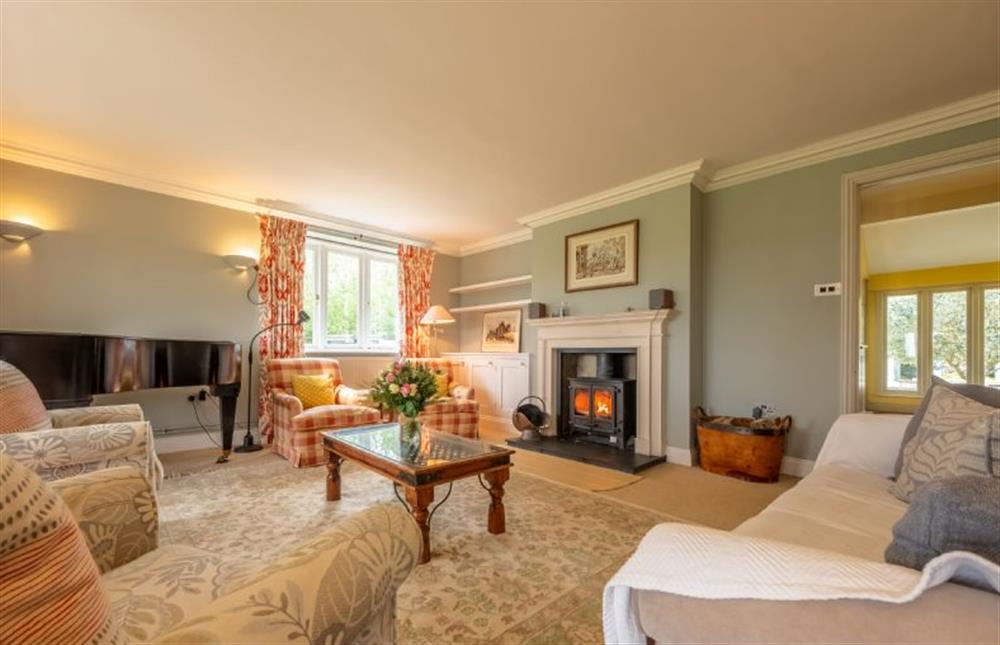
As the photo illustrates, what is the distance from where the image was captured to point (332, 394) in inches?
167

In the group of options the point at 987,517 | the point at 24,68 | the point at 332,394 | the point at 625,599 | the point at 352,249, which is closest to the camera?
the point at 987,517

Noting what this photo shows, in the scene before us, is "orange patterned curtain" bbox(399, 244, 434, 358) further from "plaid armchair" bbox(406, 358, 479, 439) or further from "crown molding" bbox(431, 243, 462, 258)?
"plaid armchair" bbox(406, 358, 479, 439)

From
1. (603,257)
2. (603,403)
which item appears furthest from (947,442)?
(603,257)

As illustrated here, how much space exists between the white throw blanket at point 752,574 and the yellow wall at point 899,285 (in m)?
7.26

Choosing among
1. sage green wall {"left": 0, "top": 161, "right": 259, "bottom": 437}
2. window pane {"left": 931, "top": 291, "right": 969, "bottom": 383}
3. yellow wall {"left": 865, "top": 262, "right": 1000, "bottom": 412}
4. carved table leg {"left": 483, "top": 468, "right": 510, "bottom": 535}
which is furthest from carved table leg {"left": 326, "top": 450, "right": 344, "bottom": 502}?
window pane {"left": 931, "top": 291, "right": 969, "bottom": 383}

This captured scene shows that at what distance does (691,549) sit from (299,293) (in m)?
4.81

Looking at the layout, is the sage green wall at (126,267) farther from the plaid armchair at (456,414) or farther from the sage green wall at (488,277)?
the sage green wall at (488,277)

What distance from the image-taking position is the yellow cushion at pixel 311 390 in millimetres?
4074

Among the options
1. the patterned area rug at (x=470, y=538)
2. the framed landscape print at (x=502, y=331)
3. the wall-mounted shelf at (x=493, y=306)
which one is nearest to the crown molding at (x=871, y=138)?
the wall-mounted shelf at (x=493, y=306)

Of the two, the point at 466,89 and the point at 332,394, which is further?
the point at 332,394

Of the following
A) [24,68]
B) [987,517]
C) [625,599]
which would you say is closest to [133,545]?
[625,599]

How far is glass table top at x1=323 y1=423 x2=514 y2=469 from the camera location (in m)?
2.24

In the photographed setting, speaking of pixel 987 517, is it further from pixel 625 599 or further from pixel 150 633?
pixel 150 633

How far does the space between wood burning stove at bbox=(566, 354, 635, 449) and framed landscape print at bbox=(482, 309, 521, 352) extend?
3.92ft
